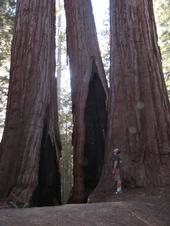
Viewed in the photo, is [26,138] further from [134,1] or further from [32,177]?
[134,1]

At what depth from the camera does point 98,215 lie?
4832 mm

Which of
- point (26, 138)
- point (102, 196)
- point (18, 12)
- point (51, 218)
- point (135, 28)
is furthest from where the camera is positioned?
point (18, 12)

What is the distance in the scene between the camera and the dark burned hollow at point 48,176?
7750mm

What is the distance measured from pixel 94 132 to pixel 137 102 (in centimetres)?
175

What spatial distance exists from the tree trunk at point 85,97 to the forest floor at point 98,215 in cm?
279

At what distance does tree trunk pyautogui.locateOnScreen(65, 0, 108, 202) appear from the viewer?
339 inches

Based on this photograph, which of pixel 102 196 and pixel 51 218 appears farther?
pixel 102 196

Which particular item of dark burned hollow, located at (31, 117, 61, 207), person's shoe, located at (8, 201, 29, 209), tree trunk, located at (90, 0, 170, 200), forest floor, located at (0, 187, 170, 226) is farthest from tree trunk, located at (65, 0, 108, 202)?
forest floor, located at (0, 187, 170, 226)

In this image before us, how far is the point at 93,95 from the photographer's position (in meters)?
9.13

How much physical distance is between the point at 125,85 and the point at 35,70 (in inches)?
73.2

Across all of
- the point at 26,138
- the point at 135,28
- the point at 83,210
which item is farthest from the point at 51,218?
the point at 135,28

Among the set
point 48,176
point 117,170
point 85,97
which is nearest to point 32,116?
point 48,176

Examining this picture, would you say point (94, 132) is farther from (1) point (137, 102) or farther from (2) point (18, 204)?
(2) point (18, 204)

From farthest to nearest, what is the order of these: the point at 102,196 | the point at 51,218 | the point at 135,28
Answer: the point at 135,28 → the point at 102,196 → the point at 51,218
